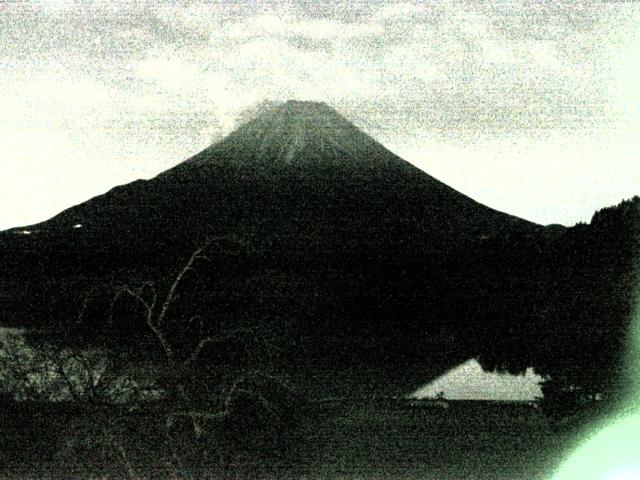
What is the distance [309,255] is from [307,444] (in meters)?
40.1

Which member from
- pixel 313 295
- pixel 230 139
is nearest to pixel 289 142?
pixel 230 139

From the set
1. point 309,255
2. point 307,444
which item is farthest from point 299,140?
point 307,444

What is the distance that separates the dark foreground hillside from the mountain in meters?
0.82

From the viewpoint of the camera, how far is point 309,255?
153ft

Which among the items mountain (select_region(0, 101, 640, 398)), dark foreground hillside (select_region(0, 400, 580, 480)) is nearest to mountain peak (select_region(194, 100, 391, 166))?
mountain (select_region(0, 101, 640, 398))

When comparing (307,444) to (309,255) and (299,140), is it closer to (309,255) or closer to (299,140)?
(309,255)

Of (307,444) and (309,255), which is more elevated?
(309,255)

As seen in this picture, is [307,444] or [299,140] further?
[299,140]

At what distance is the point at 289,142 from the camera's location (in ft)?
293

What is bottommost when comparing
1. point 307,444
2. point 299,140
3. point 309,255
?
point 307,444

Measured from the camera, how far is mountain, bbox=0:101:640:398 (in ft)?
73.4

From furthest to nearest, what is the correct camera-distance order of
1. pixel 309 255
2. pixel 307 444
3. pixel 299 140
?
pixel 299 140, pixel 309 255, pixel 307 444

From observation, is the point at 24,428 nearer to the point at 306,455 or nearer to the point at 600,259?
the point at 306,455

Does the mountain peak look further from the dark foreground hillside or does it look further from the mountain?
the dark foreground hillside
